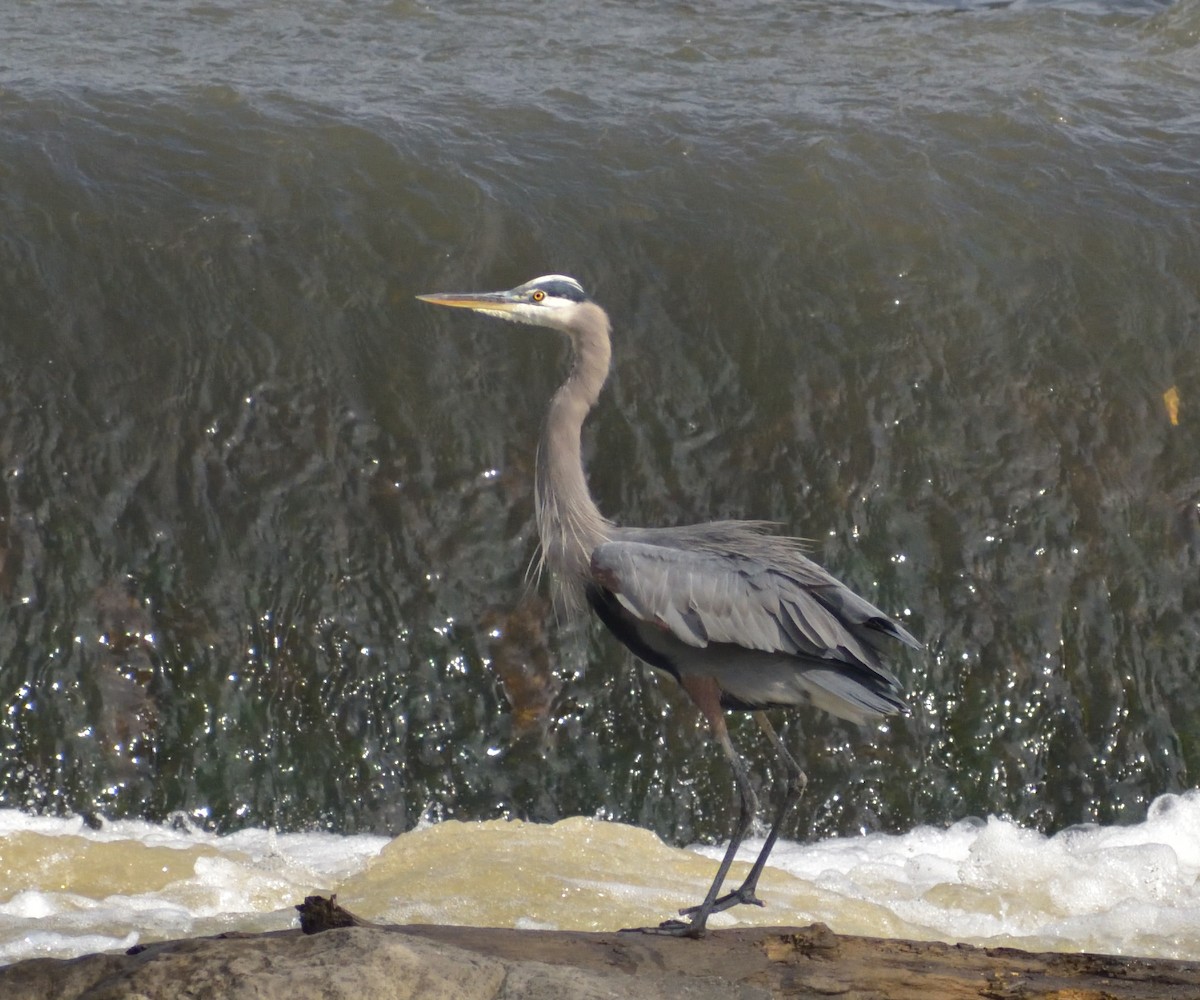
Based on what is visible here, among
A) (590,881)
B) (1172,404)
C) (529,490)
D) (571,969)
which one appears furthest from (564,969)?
(1172,404)

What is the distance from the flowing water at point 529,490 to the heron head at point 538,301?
1.46 meters

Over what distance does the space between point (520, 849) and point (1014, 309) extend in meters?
4.04

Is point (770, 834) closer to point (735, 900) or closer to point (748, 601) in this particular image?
point (735, 900)

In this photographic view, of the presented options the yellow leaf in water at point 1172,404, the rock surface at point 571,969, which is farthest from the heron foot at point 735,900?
the yellow leaf in water at point 1172,404

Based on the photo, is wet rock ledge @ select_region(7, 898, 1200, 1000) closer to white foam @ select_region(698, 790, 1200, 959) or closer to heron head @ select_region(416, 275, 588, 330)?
white foam @ select_region(698, 790, 1200, 959)

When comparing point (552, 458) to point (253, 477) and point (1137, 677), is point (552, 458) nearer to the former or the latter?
point (253, 477)

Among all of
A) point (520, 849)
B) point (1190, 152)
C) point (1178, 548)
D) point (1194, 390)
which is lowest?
point (520, 849)

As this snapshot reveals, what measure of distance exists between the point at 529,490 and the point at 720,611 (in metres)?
2.12

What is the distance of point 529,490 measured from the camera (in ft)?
23.2

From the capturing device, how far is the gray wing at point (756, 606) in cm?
508

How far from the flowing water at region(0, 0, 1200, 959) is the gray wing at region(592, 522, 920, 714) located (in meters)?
1.12

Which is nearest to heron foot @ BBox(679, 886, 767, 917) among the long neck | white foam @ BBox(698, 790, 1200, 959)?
white foam @ BBox(698, 790, 1200, 959)

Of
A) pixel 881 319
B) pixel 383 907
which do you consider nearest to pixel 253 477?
pixel 383 907

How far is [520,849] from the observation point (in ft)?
19.8
